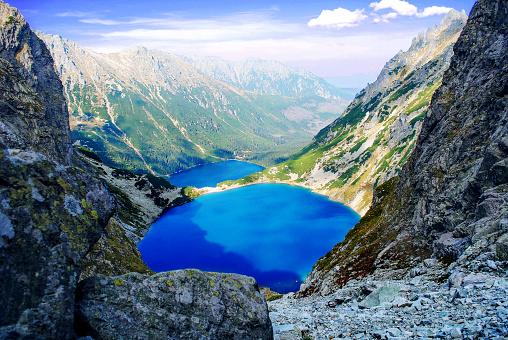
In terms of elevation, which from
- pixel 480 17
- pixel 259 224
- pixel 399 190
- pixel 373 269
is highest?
pixel 480 17

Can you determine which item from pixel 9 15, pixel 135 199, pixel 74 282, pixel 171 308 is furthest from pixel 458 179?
pixel 135 199

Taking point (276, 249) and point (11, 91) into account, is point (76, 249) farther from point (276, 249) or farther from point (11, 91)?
point (276, 249)

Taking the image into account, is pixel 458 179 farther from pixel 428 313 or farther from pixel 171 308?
pixel 171 308

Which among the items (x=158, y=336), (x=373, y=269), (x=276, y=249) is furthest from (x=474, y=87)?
(x=276, y=249)

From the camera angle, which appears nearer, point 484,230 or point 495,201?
point 484,230

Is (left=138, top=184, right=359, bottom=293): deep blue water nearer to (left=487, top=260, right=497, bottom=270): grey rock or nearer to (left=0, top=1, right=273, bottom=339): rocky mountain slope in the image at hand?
(left=487, top=260, right=497, bottom=270): grey rock
